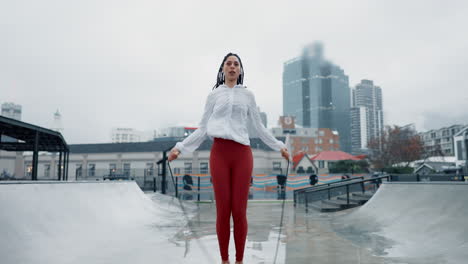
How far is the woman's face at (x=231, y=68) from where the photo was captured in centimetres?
335

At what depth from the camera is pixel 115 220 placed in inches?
225

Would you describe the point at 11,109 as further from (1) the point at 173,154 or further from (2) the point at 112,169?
(1) the point at 173,154

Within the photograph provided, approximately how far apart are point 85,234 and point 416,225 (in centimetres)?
500

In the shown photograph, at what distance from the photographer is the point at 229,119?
10.4 ft

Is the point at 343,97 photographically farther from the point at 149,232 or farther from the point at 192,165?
the point at 149,232

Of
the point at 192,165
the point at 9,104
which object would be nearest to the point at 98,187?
the point at 192,165

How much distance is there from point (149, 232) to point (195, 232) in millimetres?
858

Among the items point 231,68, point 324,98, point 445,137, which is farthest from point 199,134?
point 324,98

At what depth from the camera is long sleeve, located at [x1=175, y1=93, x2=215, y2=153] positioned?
3275 mm

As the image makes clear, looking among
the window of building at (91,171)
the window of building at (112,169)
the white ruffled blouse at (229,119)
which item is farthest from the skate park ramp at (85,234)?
the window of building at (91,171)

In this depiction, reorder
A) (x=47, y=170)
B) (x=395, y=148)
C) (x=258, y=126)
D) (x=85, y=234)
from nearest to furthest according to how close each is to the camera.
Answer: (x=258, y=126)
(x=85, y=234)
(x=395, y=148)
(x=47, y=170)

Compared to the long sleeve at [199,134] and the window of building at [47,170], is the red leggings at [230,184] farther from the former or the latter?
the window of building at [47,170]

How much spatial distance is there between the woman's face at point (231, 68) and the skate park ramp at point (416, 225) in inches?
110

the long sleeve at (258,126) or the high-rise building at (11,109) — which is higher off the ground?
the high-rise building at (11,109)
